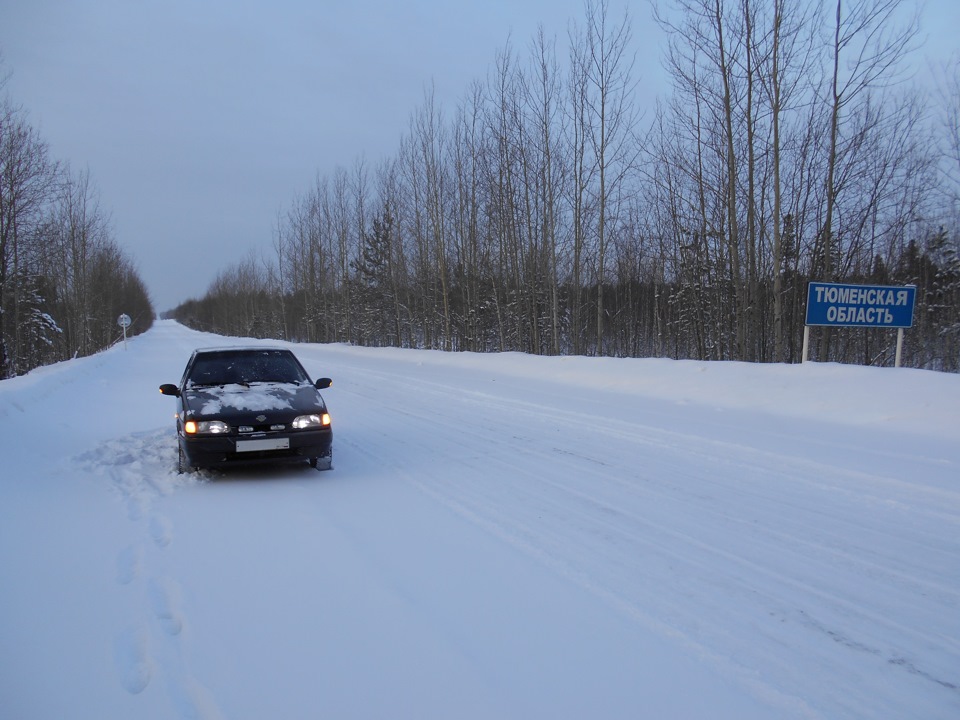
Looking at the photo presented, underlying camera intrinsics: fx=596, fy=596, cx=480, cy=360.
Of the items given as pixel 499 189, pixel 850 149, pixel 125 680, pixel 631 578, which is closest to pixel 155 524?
pixel 125 680

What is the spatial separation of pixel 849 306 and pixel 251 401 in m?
11.0

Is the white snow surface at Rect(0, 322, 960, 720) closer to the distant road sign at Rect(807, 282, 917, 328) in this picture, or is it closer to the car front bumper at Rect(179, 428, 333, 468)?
the car front bumper at Rect(179, 428, 333, 468)

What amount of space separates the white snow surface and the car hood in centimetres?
79

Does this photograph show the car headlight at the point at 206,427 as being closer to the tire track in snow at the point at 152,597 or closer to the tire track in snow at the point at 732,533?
the tire track in snow at the point at 152,597

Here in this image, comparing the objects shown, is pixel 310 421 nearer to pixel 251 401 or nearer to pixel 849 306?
pixel 251 401

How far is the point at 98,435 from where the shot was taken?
9.36 meters

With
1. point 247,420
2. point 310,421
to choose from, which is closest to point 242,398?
point 247,420

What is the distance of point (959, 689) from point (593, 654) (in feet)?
5.38

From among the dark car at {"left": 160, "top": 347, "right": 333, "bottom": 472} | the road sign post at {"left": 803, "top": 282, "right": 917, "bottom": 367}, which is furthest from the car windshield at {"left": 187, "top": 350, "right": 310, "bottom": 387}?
the road sign post at {"left": 803, "top": 282, "right": 917, "bottom": 367}

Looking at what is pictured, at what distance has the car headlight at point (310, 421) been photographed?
6.68 meters

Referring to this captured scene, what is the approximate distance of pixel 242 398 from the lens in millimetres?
6875

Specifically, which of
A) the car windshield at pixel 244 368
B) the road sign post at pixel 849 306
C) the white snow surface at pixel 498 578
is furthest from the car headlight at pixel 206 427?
the road sign post at pixel 849 306

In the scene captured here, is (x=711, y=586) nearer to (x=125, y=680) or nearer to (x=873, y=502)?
(x=873, y=502)

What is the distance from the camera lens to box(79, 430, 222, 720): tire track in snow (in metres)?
2.78
